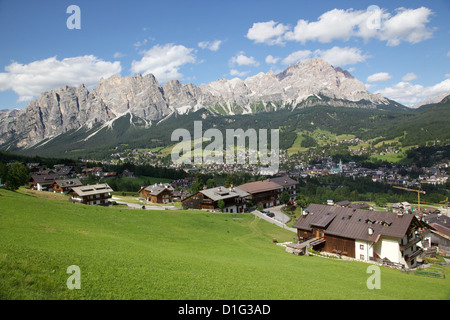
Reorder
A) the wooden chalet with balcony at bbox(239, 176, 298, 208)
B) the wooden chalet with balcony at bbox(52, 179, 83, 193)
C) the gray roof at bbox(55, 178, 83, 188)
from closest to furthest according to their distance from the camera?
the wooden chalet with balcony at bbox(239, 176, 298, 208) < the wooden chalet with balcony at bbox(52, 179, 83, 193) < the gray roof at bbox(55, 178, 83, 188)

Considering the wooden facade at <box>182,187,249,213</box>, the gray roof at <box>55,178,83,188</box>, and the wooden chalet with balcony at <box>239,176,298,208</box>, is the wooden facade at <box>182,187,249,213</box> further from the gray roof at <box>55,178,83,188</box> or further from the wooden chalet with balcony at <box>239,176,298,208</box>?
the gray roof at <box>55,178,83,188</box>

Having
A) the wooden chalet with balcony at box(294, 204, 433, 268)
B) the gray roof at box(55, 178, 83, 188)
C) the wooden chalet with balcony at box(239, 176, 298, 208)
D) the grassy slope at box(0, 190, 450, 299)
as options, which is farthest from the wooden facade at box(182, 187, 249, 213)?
the gray roof at box(55, 178, 83, 188)

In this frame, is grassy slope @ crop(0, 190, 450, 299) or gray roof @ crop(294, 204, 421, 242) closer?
grassy slope @ crop(0, 190, 450, 299)

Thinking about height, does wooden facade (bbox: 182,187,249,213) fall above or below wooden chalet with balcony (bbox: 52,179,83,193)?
below

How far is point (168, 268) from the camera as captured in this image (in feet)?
65.7

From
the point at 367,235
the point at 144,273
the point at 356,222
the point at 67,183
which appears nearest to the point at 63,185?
the point at 67,183

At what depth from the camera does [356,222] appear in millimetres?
45344

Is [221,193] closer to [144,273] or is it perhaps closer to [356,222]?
[356,222]

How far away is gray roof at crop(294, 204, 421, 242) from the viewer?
41.2 meters

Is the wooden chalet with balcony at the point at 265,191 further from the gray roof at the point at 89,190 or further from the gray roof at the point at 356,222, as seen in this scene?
the gray roof at the point at 89,190

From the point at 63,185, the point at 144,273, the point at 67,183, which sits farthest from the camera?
the point at 67,183

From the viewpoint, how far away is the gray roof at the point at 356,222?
41250 mm
